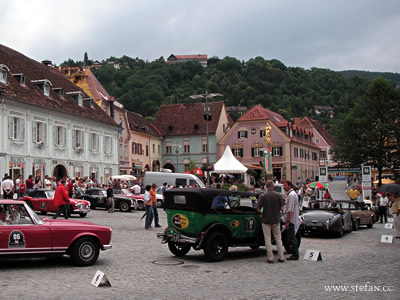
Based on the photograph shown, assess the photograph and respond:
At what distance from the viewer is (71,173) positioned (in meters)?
42.1

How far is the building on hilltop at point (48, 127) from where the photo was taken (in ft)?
115

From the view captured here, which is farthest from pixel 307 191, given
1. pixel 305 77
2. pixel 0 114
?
pixel 305 77

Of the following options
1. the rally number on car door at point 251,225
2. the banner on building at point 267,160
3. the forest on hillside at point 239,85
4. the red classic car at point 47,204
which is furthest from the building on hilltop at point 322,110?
the rally number on car door at point 251,225

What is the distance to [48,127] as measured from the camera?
129 feet

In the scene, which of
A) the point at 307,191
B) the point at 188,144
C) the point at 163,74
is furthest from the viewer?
the point at 163,74

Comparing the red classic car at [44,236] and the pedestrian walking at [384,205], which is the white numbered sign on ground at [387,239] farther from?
the pedestrian walking at [384,205]

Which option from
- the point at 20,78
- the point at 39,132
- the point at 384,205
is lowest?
the point at 384,205

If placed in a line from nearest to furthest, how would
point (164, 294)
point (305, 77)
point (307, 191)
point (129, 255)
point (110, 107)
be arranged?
1. point (164, 294)
2. point (129, 255)
3. point (307, 191)
4. point (110, 107)
5. point (305, 77)

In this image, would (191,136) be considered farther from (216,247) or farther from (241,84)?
(241,84)

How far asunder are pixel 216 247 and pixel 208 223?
626 millimetres

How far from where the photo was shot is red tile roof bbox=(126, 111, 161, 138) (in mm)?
64938

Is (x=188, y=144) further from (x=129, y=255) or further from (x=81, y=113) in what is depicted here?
(x=129, y=255)

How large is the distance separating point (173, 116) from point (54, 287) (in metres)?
67.4

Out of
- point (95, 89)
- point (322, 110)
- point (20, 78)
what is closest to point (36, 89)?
point (20, 78)
